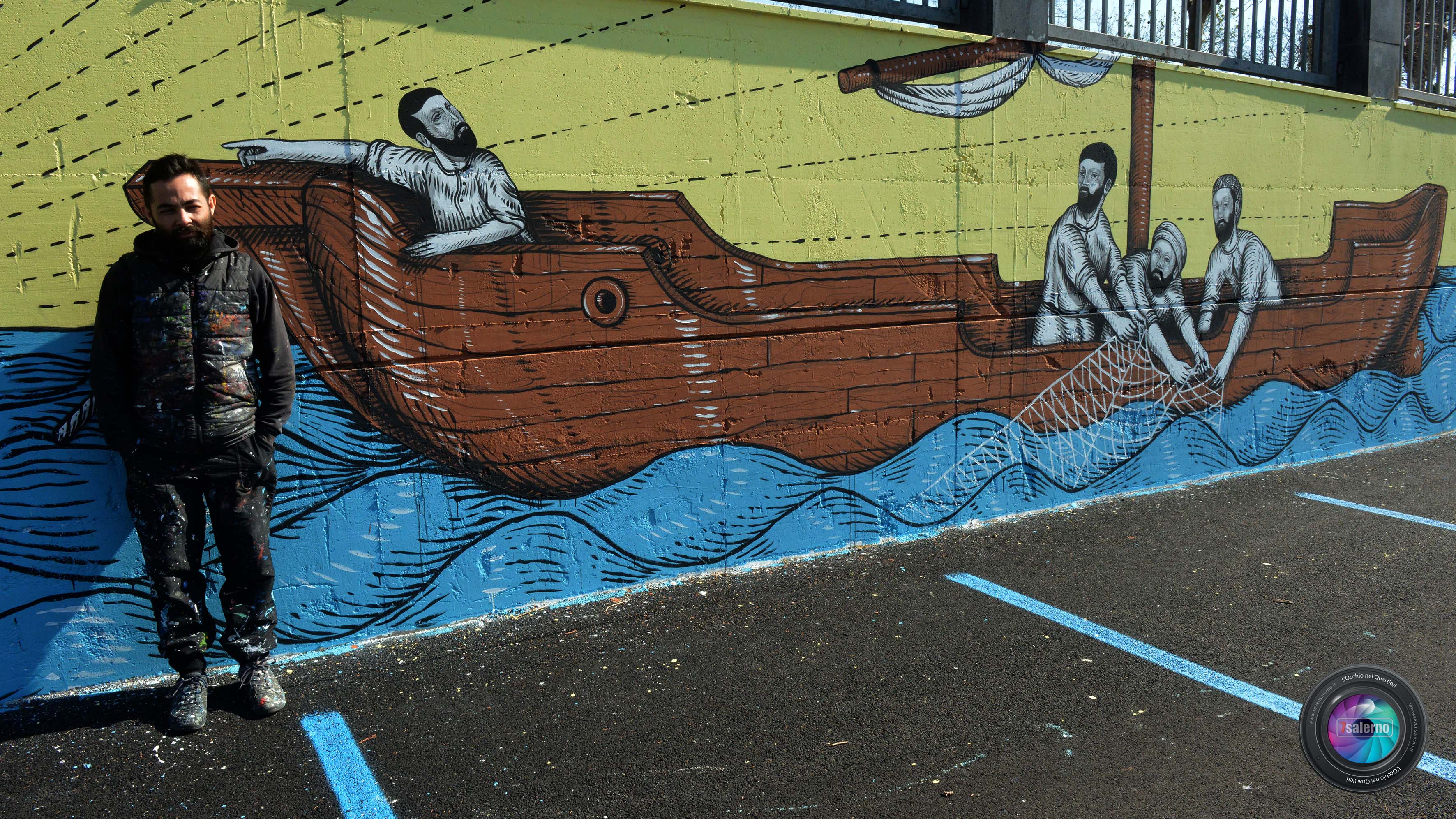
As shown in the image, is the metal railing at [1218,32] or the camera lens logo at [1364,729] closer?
the camera lens logo at [1364,729]

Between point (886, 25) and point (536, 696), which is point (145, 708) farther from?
point (886, 25)

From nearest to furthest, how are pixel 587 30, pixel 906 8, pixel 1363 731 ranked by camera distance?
pixel 1363 731
pixel 587 30
pixel 906 8

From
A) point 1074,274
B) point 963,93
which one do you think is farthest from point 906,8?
point 1074,274

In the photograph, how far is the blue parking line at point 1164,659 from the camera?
2.76 m

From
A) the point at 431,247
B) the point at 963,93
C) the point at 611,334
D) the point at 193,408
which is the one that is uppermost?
the point at 963,93

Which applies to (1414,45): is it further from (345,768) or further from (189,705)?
(189,705)

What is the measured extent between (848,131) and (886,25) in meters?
0.62

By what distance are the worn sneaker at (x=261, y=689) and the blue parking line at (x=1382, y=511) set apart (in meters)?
5.93

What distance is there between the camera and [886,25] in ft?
16.1

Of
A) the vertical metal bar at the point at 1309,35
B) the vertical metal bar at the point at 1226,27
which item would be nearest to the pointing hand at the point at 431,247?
the vertical metal bar at the point at 1226,27

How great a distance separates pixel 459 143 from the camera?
3891mm

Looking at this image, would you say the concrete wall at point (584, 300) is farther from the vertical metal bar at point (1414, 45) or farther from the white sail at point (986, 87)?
the vertical metal bar at point (1414, 45)

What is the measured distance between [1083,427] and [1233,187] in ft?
7.11

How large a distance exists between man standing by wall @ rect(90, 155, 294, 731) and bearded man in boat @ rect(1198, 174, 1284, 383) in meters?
5.93
